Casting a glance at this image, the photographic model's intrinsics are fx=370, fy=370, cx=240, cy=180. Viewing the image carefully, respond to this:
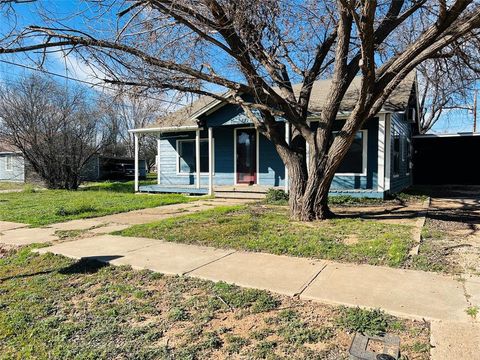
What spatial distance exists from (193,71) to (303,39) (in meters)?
3.37

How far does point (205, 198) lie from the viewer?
13.6 meters

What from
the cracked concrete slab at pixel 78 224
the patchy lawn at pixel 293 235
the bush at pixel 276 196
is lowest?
the cracked concrete slab at pixel 78 224

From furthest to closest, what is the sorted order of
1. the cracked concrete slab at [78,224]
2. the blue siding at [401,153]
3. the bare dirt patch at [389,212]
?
the blue siding at [401,153]
the bare dirt patch at [389,212]
the cracked concrete slab at [78,224]

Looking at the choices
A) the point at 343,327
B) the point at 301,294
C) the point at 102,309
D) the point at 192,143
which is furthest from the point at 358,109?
the point at 192,143

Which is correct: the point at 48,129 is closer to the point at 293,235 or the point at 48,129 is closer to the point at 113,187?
the point at 113,187

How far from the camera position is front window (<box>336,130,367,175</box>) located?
40.7 feet

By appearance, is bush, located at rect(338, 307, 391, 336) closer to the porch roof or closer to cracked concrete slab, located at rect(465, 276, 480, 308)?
cracked concrete slab, located at rect(465, 276, 480, 308)

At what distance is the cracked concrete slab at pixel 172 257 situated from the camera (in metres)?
4.76

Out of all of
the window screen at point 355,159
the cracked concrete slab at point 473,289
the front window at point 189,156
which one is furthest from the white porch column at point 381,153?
the cracked concrete slab at point 473,289

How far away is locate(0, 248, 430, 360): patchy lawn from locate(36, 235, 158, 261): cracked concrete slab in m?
1.08

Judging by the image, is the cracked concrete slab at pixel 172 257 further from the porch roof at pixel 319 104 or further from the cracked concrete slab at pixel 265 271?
the porch roof at pixel 319 104

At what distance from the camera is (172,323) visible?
320 cm

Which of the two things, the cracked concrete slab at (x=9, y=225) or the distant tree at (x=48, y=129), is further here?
the distant tree at (x=48, y=129)

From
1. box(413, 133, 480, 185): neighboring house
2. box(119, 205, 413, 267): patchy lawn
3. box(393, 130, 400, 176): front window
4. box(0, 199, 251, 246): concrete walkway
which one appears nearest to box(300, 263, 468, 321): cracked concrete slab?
box(119, 205, 413, 267): patchy lawn
